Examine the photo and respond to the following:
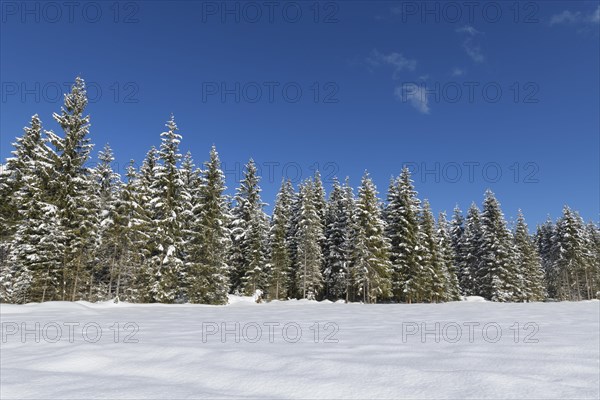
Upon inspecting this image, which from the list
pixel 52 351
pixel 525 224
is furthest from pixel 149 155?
pixel 525 224

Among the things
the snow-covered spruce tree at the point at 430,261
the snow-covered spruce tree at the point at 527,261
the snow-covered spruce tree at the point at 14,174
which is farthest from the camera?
the snow-covered spruce tree at the point at 527,261

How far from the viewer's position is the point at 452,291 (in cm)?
4719

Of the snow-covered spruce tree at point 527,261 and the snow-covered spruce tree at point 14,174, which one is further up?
the snow-covered spruce tree at point 14,174

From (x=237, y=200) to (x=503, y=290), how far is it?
113ft

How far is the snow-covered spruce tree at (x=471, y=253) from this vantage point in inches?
2061

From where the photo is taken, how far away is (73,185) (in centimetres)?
2528

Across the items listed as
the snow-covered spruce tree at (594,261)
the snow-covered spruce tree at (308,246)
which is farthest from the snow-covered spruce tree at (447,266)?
the snow-covered spruce tree at (594,261)

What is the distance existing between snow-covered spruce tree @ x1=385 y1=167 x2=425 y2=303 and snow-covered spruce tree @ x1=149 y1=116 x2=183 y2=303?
22.6 metres

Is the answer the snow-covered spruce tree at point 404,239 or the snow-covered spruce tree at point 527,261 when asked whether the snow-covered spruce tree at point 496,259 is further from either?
the snow-covered spruce tree at point 404,239

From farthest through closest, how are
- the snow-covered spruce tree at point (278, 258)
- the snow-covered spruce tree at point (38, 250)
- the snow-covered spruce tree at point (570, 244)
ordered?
1. the snow-covered spruce tree at point (570, 244)
2. the snow-covered spruce tree at point (278, 258)
3. the snow-covered spruce tree at point (38, 250)

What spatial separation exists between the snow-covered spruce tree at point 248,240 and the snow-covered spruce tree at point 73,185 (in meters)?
14.9

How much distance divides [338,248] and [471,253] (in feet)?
68.2

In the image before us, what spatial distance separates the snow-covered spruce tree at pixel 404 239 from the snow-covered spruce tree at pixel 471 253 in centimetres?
1551

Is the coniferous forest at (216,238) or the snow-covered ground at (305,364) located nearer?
the snow-covered ground at (305,364)
